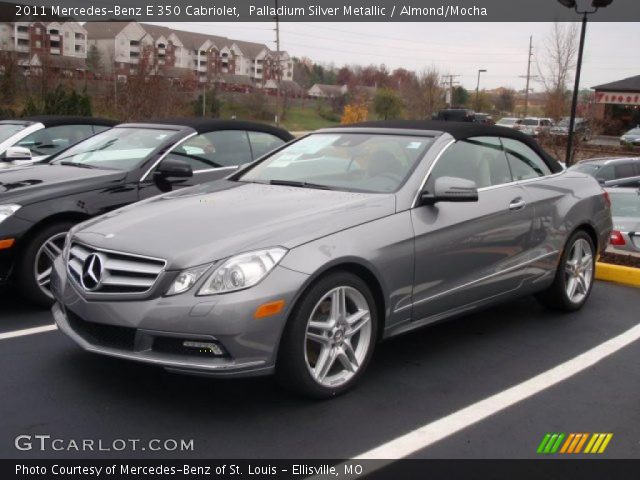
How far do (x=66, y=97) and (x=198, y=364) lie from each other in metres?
23.8

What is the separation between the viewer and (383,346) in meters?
4.97

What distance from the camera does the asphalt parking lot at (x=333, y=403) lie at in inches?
136

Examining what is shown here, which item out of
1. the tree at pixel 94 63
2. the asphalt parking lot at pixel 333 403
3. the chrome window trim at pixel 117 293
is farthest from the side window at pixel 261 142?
the tree at pixel 94 63

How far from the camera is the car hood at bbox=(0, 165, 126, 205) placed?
553 centimetres

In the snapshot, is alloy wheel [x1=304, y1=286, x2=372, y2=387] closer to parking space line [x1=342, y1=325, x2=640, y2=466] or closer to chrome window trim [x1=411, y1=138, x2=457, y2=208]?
parking space line [x1=342, y1=325, x2=640, y2=466]

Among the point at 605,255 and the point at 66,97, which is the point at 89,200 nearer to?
the point at 605,255

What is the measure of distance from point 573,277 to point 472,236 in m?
1.64

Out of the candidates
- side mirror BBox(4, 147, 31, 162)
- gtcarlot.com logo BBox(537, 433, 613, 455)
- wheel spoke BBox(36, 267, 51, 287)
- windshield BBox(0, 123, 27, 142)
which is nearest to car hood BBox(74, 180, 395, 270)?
wheel spoke BBox(36, 267, 51, 287)

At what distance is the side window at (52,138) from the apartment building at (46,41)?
79.2 feet

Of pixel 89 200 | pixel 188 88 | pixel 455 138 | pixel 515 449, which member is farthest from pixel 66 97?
pixel 515 449

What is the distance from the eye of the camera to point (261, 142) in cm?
745

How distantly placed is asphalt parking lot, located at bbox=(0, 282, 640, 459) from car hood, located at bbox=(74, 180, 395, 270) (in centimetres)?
83

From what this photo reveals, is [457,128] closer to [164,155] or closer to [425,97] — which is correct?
[164,155]

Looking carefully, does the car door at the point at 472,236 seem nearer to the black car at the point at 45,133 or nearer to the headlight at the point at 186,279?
the headlight at the point at 186,279
